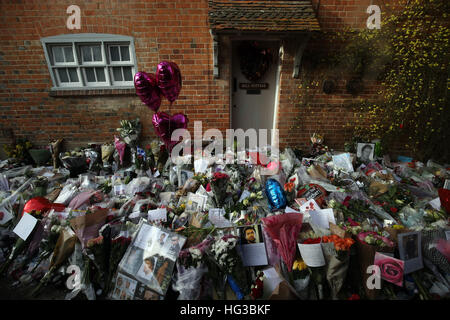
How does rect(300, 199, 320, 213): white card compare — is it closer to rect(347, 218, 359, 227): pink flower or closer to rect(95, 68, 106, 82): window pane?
rect(347, 218, 359, 227): pink flower

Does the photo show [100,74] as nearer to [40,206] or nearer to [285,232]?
[40,206]

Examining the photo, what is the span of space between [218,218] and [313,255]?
1050mm

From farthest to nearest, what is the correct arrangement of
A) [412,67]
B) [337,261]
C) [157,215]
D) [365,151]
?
[365,151]
[412,67]
[157,215]
[337,261]

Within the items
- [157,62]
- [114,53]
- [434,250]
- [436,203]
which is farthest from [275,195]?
[114,53]

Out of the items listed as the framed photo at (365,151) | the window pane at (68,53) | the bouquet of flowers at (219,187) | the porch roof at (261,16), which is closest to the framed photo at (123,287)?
the bouquet of flowers at (219,187)

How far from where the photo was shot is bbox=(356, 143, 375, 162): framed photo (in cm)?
405

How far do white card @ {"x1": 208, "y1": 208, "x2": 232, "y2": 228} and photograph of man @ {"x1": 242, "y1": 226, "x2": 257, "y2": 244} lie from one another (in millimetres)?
288

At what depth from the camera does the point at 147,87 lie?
9.50 ft

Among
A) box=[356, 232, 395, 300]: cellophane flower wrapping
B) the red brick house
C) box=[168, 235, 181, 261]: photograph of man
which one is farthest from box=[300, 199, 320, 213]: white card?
the red brick house

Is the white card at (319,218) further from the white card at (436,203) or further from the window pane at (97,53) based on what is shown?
the window pane at (97,53)

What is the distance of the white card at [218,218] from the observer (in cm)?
233

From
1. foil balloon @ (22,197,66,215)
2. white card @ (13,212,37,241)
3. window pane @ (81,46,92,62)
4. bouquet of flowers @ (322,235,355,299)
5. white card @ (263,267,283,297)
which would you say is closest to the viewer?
bouquet of flowers @ (322,235,355,299)

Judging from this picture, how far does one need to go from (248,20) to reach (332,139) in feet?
9.08

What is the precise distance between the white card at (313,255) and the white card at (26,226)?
2.67 metres
